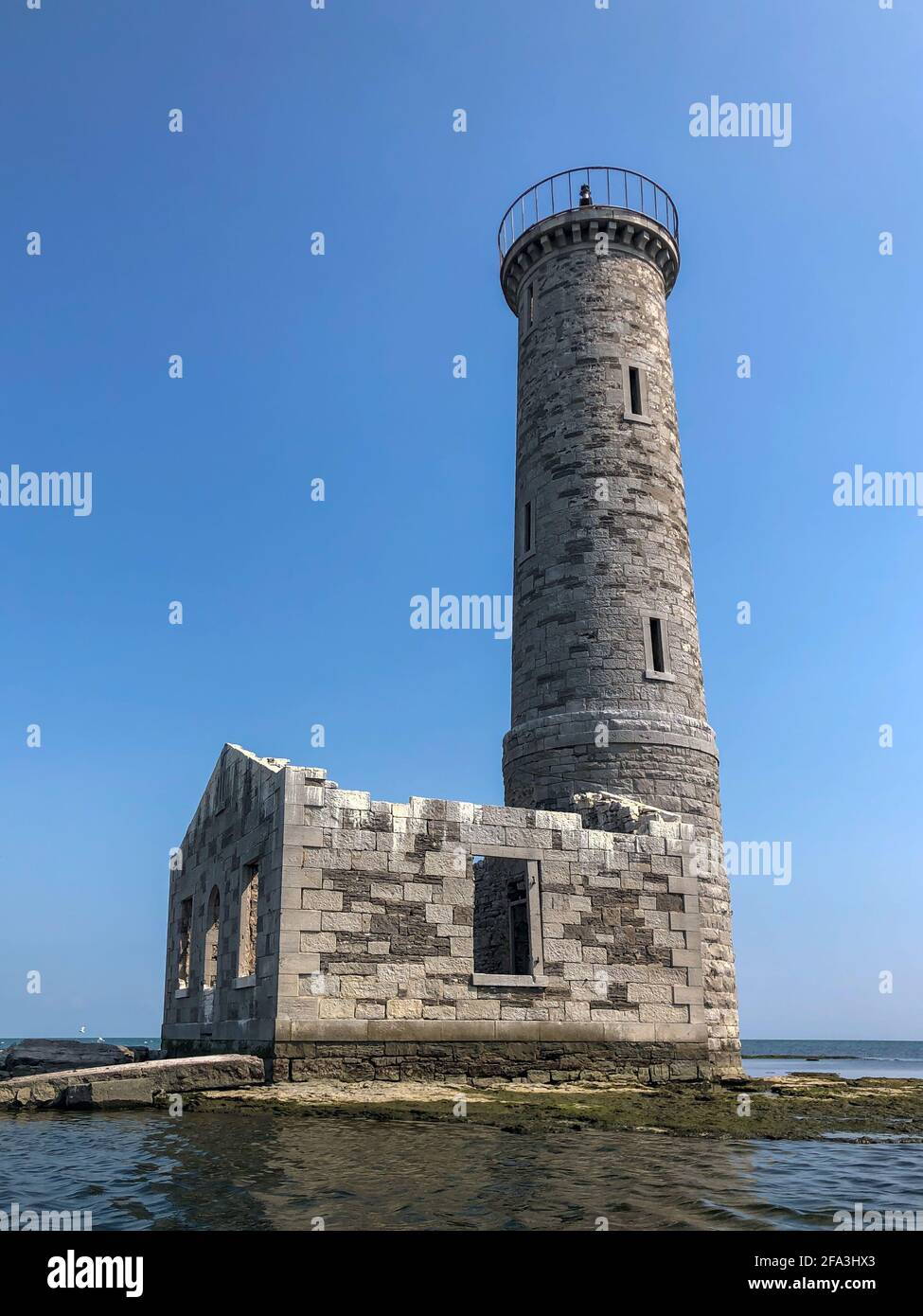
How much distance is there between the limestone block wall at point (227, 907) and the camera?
540 inches

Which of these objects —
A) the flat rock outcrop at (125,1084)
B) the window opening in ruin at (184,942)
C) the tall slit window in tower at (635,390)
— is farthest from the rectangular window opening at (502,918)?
the tall slit window in tower at (635,390)

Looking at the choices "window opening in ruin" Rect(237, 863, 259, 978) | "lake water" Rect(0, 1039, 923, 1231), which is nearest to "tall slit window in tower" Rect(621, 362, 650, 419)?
"window opening in ruin" Rect(237, 863, 259, 978)

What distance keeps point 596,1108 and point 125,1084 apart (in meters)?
5.54

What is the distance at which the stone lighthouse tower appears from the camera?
1864cm

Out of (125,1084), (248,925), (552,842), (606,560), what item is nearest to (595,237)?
(606,560)

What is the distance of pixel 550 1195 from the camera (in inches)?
276

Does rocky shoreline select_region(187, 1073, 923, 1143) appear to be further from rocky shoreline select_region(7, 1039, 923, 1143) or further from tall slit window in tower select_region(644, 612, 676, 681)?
tall slit window in tower select_region(644, 612, 676, 681)

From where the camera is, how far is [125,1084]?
12320 millimetres

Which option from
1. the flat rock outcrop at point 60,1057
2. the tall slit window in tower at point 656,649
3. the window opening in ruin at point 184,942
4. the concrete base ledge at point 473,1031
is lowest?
the flat rock outcrop at point 60,1057

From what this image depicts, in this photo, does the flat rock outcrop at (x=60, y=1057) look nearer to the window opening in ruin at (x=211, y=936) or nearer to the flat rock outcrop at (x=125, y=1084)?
the window opening in ruin at (x=211, y=936)

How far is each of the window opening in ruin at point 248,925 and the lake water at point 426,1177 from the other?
14.8 feet

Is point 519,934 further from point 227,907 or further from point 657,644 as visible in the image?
point 657,644
